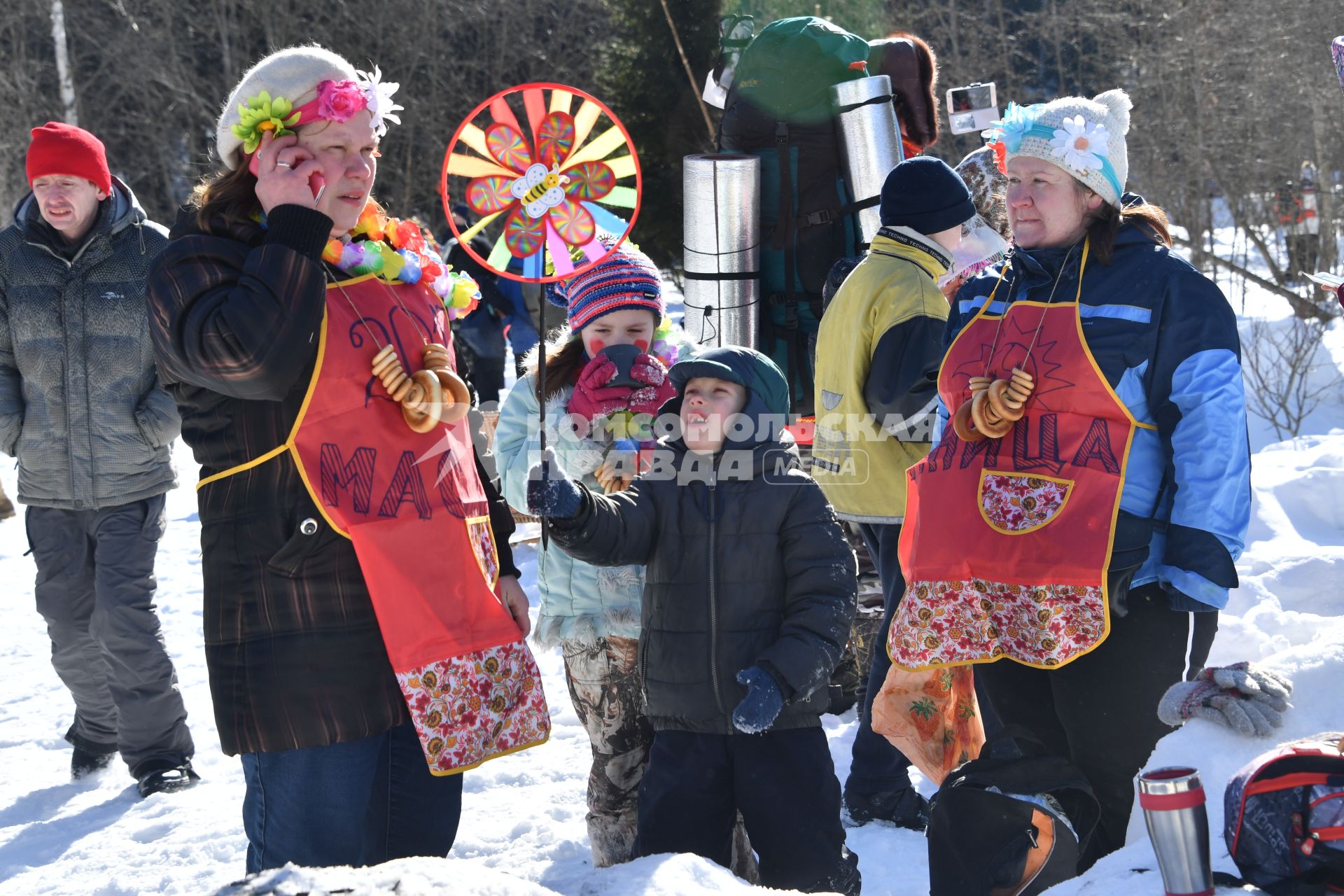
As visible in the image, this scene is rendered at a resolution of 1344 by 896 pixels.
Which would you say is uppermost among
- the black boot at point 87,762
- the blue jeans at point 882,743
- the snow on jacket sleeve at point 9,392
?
the snow on jacket sleeve at point 9,392

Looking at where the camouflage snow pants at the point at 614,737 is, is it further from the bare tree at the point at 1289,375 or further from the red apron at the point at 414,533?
the bare tree at the point at 1289,375

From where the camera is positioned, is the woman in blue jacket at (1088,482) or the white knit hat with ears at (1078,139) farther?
the white knit hat with ears at (1078,139)

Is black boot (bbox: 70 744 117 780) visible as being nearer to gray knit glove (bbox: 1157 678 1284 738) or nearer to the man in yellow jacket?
the man in yellow jacket

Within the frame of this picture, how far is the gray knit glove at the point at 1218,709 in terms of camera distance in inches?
93.1

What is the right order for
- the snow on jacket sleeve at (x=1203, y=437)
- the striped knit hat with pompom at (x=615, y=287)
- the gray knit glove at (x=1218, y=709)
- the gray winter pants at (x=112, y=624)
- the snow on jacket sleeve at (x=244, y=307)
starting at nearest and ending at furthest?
1. the snow on jacket sleeve at (x=244, y=307)
2. the gray knit glove at (x=1218, y=709)
3. the snow on jacket sleeve at (x=1203, y=437)
4. the striped knit hat with pompom at (x=615, y=287)
5. the gray winter pants at (x=112, y=624)

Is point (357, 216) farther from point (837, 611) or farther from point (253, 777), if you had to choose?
point (837, 611)

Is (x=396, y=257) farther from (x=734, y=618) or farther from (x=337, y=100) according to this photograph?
(x=734, y=618)

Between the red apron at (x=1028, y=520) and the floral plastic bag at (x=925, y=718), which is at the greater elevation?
the red apron at (x=1028, y=520)

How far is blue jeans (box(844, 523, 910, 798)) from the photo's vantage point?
3861 millimetres

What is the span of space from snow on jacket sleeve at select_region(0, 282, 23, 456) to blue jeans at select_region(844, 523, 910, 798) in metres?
2.97

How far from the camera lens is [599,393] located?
11.6 ft

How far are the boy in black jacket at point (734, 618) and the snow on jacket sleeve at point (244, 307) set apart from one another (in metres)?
0.80

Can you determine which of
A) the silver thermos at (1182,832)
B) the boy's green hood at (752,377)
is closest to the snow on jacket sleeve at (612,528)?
the boy's green hood at (752,377)

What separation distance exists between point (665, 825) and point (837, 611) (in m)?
0.64
